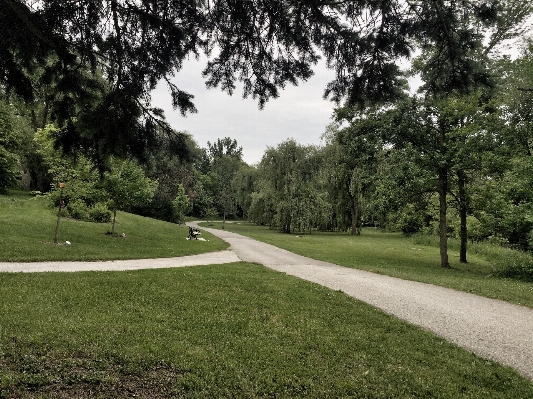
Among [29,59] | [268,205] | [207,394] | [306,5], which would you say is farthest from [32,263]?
[268,205]

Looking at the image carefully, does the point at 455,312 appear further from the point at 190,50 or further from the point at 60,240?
the point at 60,240

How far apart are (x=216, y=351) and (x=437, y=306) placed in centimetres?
551

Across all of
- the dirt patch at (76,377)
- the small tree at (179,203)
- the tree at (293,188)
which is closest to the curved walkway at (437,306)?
the dirt patch at (76,377)

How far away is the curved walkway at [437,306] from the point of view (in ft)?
17.5

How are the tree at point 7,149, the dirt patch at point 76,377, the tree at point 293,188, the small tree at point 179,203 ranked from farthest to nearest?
the small tree at point 179,203 < the tree at point 293,188 < the tree at point 7,149 < the dirt patch at point 76,377

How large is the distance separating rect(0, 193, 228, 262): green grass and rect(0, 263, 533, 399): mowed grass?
4.57 meters

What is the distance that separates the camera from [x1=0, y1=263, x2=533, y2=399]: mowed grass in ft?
12.3

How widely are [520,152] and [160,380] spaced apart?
15462 millimetres

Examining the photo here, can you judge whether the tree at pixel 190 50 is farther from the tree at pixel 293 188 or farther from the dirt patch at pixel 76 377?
the tree at pixel 293 188

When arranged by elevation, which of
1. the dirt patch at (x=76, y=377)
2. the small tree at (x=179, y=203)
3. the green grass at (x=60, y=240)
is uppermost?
the small tree at (x=179, y=203)

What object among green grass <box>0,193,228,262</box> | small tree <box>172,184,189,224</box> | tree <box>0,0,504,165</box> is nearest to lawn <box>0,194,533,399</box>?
tree <box>0,0,504,165</box>

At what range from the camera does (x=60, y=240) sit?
14.4 metres

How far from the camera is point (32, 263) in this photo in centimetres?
1002

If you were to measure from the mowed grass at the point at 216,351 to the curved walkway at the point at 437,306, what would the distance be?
567 millimetres
